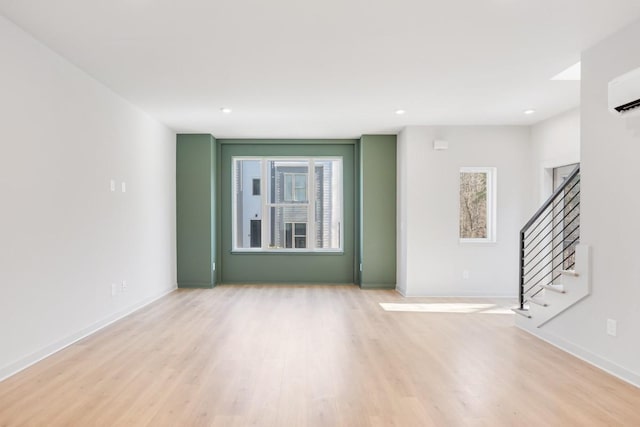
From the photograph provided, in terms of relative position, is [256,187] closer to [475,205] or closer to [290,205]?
[290,205]

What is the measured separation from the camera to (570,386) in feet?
9.50

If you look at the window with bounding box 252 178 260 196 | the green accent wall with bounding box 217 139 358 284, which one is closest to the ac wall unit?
the green accent wall with bounding box 217 139 358 284

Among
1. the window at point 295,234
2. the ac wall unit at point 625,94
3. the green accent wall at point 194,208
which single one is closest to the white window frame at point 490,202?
the window at point 295,234

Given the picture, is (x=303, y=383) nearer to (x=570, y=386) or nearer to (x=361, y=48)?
(x=570, y=386)

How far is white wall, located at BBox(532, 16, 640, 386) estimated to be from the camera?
3.00 meters

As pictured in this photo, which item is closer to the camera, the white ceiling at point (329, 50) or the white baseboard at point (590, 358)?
the white ceiling at point (329, 50)

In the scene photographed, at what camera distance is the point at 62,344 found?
3.64 meters

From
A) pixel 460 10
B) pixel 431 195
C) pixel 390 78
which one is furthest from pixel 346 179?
pixel 460 10

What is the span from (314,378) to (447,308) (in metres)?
2.98

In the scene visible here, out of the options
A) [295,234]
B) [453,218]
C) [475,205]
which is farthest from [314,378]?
[295,234]

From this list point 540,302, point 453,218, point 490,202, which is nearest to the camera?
point 540,302

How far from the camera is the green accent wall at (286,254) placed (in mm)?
7391

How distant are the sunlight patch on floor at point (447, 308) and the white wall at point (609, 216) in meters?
1.67

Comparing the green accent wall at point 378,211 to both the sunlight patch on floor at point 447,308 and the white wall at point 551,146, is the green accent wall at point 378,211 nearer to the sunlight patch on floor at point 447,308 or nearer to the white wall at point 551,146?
the sunlight patch on floor at point 447,308
